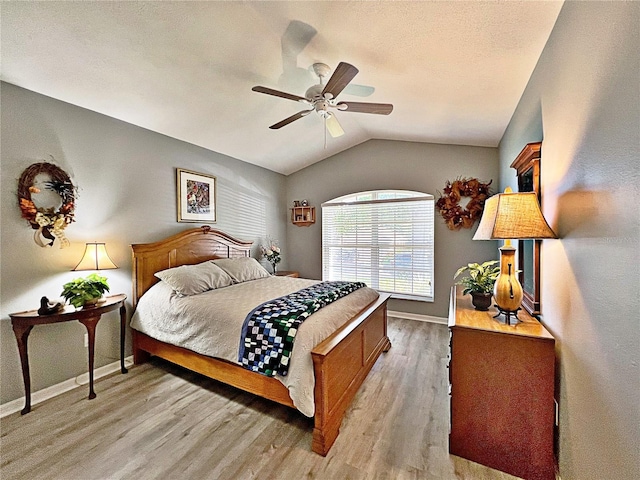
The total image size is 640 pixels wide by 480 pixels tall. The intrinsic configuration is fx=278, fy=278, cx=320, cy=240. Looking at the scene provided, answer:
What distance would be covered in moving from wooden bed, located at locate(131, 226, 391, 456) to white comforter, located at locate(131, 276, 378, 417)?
2.9 inches

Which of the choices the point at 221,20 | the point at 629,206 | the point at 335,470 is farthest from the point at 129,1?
the point at 335,470

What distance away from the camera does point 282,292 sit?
2938 millimetres

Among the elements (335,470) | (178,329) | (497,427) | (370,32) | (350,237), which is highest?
(370,32)

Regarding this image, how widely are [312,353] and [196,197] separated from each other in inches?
113

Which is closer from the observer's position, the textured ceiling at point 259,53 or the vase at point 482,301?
the textured ceiling at point 259,53

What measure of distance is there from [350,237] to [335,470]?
3.75 m

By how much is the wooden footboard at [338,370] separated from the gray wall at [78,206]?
2401 mm

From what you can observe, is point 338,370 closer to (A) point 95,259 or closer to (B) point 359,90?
(A) point 95,259

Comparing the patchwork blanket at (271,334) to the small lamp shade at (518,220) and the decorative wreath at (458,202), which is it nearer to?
the small lamp shade at (518,220)

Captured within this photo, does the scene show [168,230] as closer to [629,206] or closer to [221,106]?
[221,106]

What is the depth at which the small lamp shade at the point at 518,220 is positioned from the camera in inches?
61.3

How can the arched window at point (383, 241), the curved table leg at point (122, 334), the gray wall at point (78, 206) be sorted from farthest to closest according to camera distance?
the arched window at point (383, 241) < the curved table leg at point (122, 334) < the gray wall at point (78, 206)

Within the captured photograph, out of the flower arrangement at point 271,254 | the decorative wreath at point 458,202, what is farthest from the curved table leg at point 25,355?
the decorative wreath at point 458,202

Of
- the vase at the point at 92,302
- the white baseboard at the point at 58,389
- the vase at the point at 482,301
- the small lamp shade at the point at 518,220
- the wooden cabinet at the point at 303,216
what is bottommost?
the white baseboard at the point at 58,389
